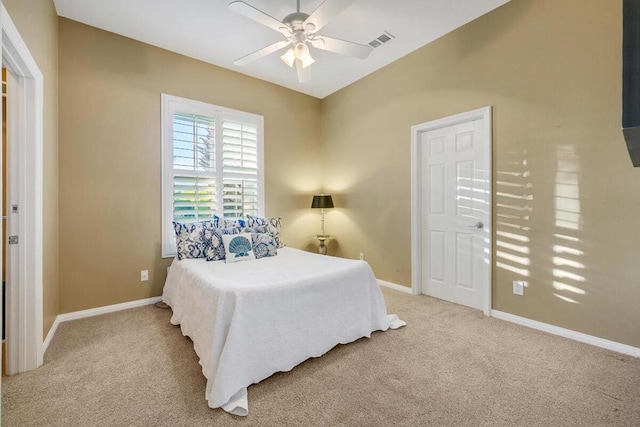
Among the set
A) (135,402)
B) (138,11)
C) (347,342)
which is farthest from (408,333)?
(138,11)

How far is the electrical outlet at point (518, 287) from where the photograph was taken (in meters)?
2.78

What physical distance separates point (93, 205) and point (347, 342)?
285 cm

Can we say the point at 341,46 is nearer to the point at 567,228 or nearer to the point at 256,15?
the point at 256,15

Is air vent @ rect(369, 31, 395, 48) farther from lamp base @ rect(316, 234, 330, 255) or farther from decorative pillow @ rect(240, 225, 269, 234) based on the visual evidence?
lamp base @ rect(316, 234, 330, 255)

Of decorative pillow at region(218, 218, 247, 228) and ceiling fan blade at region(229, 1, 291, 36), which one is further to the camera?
decorative pillow at region(218, 218, 247, 228)

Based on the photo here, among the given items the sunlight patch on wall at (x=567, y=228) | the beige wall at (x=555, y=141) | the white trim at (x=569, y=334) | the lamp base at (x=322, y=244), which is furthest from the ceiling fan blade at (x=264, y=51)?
the white trim at (x=569, y=334)

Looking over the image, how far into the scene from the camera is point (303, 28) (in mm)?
2373

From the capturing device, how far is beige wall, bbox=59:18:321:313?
293 cm

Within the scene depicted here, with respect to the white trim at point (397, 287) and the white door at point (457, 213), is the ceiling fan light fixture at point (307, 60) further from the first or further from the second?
the white trim at point (397, 287)

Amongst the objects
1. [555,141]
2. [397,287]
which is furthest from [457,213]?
[397,287]

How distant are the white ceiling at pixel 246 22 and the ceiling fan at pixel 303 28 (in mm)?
379

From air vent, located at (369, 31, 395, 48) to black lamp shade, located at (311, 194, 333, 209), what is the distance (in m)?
2.09

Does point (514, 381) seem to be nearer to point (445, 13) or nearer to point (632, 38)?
point (632, 38)

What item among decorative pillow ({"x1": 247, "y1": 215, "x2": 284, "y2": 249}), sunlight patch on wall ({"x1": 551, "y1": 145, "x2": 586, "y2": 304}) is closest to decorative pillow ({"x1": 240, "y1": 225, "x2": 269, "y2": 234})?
decorative pillow ({"x1": 247, "y1": 215, "x2": 284, "y2": 249})
